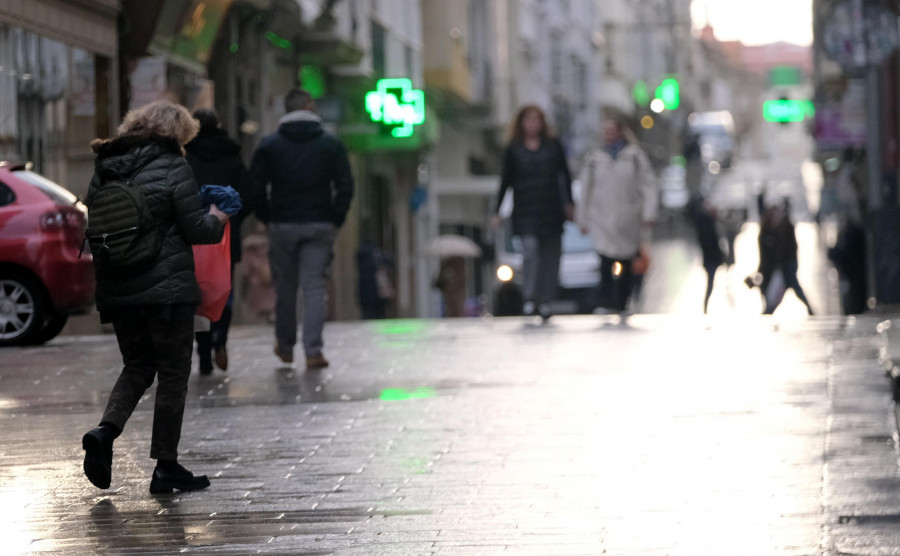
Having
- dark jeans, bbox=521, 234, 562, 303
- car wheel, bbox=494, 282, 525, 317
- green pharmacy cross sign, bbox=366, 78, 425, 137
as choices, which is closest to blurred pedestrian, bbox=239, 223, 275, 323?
car wheel, bbox=494, 282, 525, 317

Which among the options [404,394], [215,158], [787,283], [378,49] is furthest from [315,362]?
[378,49]

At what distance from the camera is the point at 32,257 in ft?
51.1

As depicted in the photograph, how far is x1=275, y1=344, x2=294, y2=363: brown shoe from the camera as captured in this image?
12.5 meters

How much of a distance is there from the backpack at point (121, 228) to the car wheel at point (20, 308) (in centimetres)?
852

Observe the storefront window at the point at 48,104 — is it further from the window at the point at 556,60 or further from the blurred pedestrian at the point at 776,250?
the window at the point at 556,60

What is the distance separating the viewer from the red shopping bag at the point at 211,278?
7.83 meters

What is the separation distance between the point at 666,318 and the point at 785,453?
29.7 ft

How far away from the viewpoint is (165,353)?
7.59 metres

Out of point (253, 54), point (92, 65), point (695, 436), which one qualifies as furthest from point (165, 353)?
point (253, 54)

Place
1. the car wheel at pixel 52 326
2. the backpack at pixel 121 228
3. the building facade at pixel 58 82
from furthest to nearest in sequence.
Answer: the building facade at pixel 58 82 < the car wheel at pixel 52 326 < the backpack at pixel 121 228

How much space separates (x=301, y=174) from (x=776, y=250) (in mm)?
14332

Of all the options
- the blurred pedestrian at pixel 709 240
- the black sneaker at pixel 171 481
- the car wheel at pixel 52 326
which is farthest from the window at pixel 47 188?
the blurred pedestrian at pixel 709 240

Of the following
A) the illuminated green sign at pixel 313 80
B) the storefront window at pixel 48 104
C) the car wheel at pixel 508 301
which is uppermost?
the illuminated green sign at pixel 313 80

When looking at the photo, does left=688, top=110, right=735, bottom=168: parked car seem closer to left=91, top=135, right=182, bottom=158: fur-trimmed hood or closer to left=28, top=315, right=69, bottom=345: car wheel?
left=28, top=315, right=69, bottom=345: car wheel
